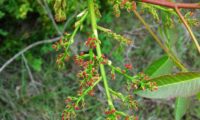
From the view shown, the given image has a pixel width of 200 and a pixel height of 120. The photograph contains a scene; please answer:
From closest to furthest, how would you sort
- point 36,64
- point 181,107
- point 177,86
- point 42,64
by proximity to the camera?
point 177,86 < point 181,107 < point 36,64 < point 42,64

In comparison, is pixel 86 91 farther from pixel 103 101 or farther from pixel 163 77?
pixel 103 101

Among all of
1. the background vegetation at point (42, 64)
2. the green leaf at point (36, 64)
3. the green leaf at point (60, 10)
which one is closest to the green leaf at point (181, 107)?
the green leaf at point (60, 10)

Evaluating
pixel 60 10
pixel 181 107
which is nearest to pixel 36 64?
pixel 60 10

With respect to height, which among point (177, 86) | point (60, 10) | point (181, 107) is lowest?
point (181, 107)

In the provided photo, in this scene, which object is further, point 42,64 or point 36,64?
point 42,64

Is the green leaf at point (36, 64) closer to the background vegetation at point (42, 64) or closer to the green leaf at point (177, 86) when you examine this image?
the background vegetation at point (42, 64)

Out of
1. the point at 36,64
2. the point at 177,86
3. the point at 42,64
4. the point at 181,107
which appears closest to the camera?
the point at 177,86

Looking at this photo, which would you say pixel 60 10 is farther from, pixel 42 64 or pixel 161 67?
pixel 42 64
